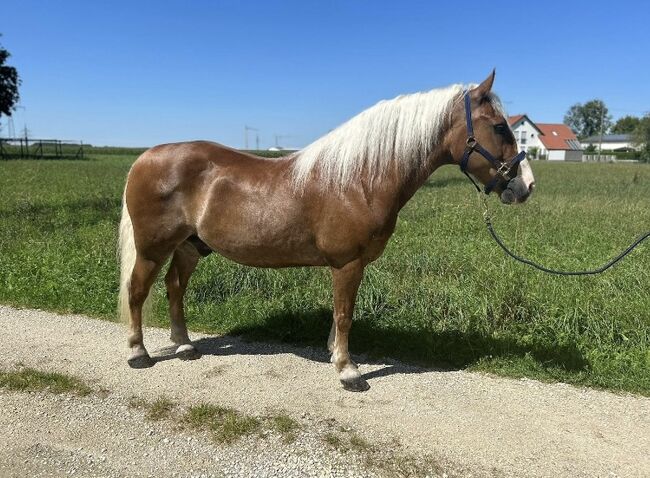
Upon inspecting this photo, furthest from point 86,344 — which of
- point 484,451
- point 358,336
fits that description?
point 484,451

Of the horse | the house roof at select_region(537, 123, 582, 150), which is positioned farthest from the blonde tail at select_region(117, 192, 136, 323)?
the house roof at select_region(537, 123, 582, 150)

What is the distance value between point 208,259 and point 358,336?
9.64ft

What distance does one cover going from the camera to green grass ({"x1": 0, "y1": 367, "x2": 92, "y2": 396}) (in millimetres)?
3727

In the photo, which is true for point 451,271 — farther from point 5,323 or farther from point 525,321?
point 5,323

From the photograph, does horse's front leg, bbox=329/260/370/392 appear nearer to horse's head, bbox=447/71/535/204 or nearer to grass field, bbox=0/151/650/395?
grass field, bbox=0/151/650/395

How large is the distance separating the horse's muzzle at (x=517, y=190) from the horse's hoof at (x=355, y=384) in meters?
1.87

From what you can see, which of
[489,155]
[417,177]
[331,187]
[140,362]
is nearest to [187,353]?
[140,362]

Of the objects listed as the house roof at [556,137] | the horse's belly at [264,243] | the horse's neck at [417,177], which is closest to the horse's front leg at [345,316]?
the horse's belly at [264,243]

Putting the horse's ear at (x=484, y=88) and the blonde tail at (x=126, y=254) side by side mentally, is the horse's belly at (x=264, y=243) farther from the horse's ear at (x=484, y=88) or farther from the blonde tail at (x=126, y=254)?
the horse's ear at (x=484, y=88)

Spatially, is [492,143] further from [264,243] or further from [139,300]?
[139,300]

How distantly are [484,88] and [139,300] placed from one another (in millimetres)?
3509

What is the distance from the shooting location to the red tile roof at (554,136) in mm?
96312

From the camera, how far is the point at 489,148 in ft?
11.9

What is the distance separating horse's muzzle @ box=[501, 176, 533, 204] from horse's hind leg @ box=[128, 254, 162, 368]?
3.05 m
